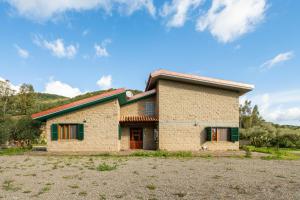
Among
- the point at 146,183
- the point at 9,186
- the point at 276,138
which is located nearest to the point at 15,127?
the point at 9,186

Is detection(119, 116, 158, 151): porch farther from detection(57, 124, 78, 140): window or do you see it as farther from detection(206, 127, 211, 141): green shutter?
detection(206, 127, 211, 141): green shutter

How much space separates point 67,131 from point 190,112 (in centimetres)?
943

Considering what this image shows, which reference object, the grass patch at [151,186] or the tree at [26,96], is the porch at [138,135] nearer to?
the grass patch at [151,186]

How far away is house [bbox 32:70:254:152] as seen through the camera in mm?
16656

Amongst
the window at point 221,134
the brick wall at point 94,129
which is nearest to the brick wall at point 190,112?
the window at point 221,134

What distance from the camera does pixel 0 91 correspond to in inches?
1038

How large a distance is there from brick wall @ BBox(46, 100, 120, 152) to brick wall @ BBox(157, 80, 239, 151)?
11.8ft

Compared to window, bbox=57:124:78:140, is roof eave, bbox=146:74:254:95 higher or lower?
higher

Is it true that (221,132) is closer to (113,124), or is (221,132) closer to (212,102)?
(212,102)

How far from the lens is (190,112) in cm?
1789

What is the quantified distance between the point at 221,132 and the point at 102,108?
9.50 meters

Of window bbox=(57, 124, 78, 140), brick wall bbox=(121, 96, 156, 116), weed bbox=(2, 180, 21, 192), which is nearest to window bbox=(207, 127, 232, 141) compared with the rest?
brick wall bbox=(121, 96, 156, 116)

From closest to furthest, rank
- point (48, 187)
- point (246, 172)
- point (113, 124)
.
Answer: point (48, 187), point (246, 172), point (113, 124)

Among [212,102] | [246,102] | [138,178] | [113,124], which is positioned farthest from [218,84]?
[246,102]
